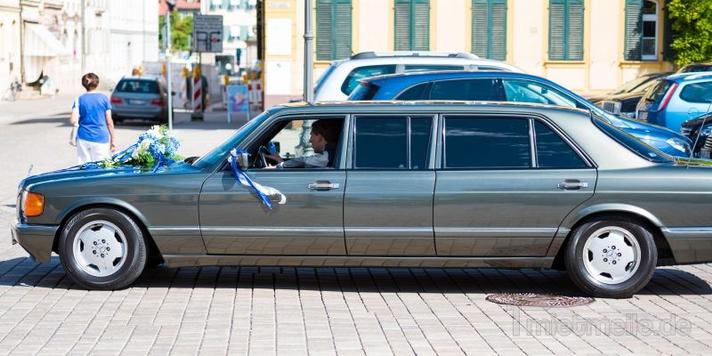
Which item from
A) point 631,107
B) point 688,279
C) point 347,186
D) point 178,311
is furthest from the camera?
point 631,107

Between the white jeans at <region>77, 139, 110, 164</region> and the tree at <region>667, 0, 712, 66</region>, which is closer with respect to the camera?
the white jeans at <region>77, 139, 110, 164</region>

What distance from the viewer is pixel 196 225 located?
32.8 feet

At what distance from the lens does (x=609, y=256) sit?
9.91 metres

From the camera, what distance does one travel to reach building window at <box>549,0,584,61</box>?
111 ft

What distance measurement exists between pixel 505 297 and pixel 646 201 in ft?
3.93

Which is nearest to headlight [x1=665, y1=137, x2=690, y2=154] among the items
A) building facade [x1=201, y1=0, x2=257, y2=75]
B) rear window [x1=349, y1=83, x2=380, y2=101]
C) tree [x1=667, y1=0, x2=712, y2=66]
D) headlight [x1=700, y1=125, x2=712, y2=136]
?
headlight [x1=700, y1=125, x2=712, y2=136]

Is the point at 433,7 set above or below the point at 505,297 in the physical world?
above

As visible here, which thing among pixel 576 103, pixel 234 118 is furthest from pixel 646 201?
pixel 234 118

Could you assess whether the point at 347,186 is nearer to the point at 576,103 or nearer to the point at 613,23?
the point at 576,103

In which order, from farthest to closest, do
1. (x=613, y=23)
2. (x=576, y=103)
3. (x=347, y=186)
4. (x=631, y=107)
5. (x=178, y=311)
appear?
(x=613, y=23) → (x=631, y=107) → (x=576, y=103) → (x=347, y=186) → (x=178, y=311)

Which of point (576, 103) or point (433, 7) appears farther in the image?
point (433, 7)

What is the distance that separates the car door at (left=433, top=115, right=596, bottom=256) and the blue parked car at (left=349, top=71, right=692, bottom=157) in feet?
17.2

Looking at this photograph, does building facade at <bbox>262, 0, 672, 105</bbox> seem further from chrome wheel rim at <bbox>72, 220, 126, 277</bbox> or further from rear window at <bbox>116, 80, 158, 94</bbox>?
chrome wheel rim at <bbox>72, 220, 126, 277</bbox>

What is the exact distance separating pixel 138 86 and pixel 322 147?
30995mm
